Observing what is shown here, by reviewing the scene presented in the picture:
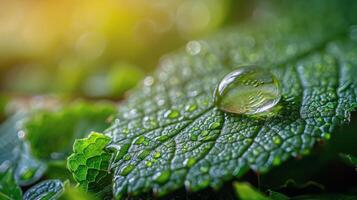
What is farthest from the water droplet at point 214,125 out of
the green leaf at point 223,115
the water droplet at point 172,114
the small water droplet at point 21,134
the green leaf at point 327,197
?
the small water droplet at point 21,134

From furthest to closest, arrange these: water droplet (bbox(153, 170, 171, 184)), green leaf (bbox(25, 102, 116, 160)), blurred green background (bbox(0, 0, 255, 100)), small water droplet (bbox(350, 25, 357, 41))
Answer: blurred green background (bbox(0, 0, 255, 100))
small water droplet (bbox(350, 25, 357, 41))
green leaf (bbox(25, 102, 116, 160))
water droplet (bbox(153, 170, 171, 184))

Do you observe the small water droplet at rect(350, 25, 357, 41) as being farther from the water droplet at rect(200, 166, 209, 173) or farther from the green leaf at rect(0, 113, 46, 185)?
the green leaf at rect(0, 113, 46, 185)

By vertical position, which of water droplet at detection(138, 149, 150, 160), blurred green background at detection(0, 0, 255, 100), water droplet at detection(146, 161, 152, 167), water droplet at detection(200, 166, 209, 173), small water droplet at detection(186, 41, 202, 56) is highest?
blurred green background at detection(0, 0, 255, 100)

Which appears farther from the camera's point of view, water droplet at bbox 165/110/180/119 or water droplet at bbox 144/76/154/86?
water droplet at bbox 144/76/154/86

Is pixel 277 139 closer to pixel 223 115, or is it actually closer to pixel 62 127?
pixel 223 115

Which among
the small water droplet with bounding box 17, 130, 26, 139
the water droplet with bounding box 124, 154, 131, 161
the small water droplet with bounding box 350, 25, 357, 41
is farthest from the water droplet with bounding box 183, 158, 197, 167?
the small water droplet with bounding box 350, 25, 357, 41

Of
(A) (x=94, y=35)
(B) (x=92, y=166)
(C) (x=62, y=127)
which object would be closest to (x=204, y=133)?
(B) (x=92, y=166)

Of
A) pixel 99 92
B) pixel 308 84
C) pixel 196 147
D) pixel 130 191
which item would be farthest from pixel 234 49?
pixel 130 191
